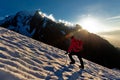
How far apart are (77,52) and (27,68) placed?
199 inches

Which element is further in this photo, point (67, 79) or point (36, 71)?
point (67, 79)

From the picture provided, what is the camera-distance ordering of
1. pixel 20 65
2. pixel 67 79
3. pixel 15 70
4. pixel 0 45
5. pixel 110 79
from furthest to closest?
pixel 110 79
pixel 0 45
pixel 67 79
pixel 20 65
pixel 15 70

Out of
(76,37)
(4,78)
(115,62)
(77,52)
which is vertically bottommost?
(4,78)

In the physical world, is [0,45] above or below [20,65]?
above

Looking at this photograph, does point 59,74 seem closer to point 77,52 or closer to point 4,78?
point 77,52

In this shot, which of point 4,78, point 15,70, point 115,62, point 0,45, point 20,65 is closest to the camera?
A: point 4,78

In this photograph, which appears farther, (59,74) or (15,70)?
(59,74)

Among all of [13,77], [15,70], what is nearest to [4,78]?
[13,77]

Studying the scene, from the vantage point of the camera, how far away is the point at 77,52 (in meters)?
15.2

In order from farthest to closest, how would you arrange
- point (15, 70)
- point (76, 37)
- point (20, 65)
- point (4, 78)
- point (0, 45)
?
point (76, 37) < point (0, 45) < point (20, 65) < point (15, 70) < point (4, 78)

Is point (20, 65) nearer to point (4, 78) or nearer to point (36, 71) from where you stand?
point (36, 71)

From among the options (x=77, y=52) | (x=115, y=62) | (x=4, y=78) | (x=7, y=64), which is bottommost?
(x=4, y=78)

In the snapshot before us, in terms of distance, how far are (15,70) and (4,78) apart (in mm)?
1417

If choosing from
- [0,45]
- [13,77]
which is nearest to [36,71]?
[13,77]
